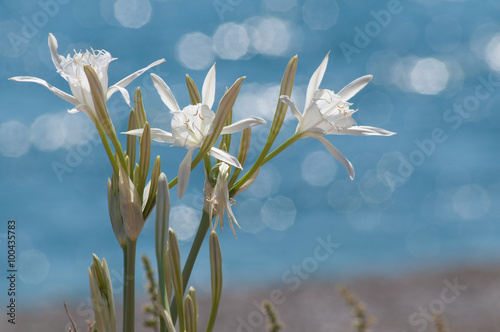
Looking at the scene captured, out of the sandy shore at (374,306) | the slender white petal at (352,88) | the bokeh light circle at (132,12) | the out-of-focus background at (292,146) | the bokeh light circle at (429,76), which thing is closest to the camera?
the slender white petal at (352,88)

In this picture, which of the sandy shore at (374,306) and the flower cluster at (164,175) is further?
the sandy shore at (374,306)

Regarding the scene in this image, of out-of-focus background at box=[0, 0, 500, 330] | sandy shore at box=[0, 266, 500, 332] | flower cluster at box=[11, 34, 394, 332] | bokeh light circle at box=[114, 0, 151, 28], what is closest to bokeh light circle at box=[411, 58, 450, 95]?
out-of-focus background at box=[0, 0, 500, 330]

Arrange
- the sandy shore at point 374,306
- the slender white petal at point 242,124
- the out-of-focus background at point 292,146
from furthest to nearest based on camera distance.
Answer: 1. the out-of-focus background at point 292,146
2. the sandy shore at point 374,306
3. the slender white petal at point 242,124

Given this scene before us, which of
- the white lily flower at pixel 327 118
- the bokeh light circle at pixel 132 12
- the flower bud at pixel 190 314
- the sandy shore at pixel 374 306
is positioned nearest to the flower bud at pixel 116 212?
the flower bud at pixel 190 314

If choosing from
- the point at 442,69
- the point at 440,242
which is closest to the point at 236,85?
the point at 440,242

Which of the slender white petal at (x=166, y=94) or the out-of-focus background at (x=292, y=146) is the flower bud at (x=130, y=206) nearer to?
the slender white petal at (x=166, y=94)

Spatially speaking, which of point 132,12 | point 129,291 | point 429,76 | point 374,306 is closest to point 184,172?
point 129,291
